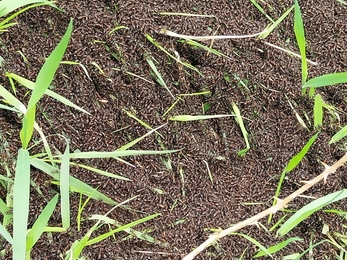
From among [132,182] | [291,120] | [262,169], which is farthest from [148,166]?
[291,120]

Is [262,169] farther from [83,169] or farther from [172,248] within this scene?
[83,169]

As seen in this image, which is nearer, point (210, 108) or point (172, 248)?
point (172, 248)

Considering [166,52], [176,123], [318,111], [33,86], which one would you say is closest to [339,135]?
[318,111]

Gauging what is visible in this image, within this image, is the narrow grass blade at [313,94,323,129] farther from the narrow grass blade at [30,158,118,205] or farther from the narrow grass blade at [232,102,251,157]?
the narrow grass blade at [30,158,118,205]

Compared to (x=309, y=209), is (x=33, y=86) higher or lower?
higher

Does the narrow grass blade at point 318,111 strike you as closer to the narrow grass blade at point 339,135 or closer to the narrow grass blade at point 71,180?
the narrow grass blade at point 339,135

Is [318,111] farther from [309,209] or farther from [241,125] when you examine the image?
[309,209]
